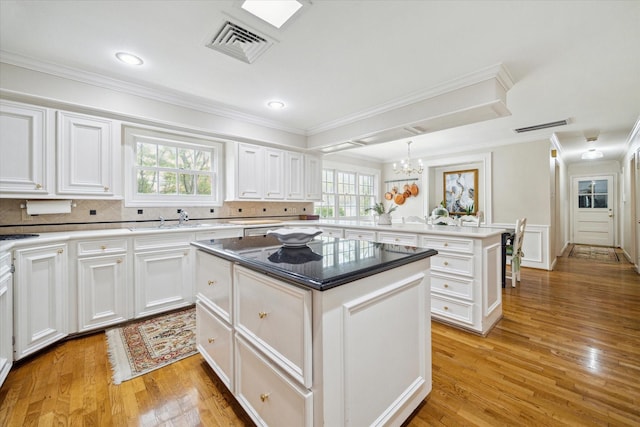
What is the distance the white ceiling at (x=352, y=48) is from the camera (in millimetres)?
1807

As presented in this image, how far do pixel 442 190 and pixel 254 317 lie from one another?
6470 mm

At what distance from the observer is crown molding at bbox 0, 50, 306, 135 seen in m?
2.31

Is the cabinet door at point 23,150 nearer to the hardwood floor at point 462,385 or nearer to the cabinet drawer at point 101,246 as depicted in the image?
the cabinet drawer at point 101,246

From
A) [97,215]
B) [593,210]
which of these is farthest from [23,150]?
[593,210]

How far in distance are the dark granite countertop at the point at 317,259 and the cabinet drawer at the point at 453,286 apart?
4.17 ft

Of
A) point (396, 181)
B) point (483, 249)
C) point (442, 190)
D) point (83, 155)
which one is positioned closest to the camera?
point (483, 249)

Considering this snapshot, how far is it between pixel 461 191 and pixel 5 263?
7.21 metres

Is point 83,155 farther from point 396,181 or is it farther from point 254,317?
point 396,181

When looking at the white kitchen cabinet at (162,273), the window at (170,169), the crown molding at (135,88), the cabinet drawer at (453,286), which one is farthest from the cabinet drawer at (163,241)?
the cabinet drawer at (453,286)

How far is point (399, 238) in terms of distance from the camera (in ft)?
10.0

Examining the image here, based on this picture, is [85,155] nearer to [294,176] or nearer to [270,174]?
[270,174]

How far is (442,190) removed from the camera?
6.69 metres

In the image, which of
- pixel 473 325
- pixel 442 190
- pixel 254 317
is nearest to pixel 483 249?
Answer: pixel 473 325

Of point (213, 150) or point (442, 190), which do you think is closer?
point (213, 150)
